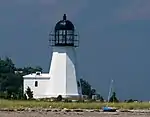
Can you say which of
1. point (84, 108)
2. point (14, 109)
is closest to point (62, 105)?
point (84, 108)

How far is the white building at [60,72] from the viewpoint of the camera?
313 ft

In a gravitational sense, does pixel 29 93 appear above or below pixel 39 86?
below

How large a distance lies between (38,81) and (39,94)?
5.78 ft

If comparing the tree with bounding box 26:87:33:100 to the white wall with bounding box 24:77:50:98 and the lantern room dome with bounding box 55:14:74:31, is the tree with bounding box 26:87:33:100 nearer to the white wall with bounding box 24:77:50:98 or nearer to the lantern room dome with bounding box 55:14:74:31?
the white wall with bounding box 24:77:50:98

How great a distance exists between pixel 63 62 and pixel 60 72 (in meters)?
1.34

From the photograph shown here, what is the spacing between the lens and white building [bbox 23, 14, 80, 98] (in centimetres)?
9531

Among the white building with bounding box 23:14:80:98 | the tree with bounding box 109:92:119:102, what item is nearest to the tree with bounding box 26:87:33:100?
the white building with bounding box 23:14:80:98

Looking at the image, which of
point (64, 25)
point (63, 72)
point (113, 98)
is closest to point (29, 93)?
point (63, 72)

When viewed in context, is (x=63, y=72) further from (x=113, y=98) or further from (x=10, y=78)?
(x=10, y=78)

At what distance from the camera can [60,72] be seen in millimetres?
→ 96250

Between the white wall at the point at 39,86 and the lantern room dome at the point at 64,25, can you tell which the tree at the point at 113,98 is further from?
the lantern room dome at the point at 64,25

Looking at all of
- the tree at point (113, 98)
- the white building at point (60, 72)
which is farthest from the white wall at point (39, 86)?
the tree at point (113, 98)

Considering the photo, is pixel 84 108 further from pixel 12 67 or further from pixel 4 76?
pixel 12 67

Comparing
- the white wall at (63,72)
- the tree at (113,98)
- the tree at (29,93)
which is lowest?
the tree at (113,98)
